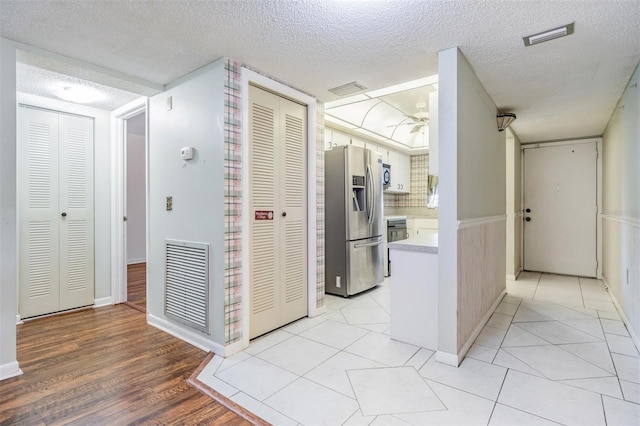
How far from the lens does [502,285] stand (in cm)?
395

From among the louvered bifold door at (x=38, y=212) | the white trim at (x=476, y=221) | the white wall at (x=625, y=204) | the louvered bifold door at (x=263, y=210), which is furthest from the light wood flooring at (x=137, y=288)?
the white wall at (x=625, y=204)

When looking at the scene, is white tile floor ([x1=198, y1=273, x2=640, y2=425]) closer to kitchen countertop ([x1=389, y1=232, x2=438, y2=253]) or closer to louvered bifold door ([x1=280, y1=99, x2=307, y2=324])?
louvered bifold door ([x1=280, y1=99, x2=307, y2=324])

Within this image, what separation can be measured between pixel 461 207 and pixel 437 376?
1144 mm

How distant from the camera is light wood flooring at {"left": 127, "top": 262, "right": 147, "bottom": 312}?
384 centimetres

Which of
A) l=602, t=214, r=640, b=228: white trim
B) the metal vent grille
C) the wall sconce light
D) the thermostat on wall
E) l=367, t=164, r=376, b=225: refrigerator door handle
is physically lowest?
the metal vent grille

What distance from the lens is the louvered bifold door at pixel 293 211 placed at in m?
3.00

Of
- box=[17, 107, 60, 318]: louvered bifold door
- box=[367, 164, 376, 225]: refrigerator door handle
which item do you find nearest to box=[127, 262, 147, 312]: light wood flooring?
box=[17, 107, 60, 318]: louvered bifold door

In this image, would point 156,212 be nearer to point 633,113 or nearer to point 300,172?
point 300,172

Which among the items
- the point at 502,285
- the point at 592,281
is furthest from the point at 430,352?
the point at 592,281

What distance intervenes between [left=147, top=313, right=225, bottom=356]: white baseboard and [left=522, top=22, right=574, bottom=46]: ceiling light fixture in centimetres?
297

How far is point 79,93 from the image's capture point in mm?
3123

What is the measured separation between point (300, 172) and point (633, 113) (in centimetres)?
282

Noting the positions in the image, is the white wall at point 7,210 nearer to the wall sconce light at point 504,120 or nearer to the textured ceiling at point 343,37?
the textured ceiling at point 343,37

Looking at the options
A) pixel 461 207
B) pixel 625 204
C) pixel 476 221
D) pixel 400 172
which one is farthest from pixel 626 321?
pixel 400 172
